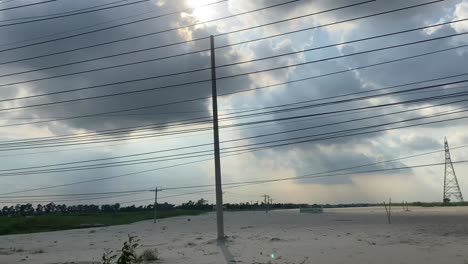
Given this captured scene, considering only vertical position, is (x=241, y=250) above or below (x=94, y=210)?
below

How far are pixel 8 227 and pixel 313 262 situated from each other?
271 ft

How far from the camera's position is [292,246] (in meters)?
32.2

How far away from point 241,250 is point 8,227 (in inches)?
2973

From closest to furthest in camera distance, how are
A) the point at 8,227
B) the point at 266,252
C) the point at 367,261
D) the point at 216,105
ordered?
the point at 367,261 → the point at 266,252 → the point at 216,105 → the point at 8,227

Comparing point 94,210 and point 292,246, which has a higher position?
point 94,210

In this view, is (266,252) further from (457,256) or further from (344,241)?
(457,256)

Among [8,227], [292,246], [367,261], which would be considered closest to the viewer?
[367,261]

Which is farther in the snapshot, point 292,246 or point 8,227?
point 8,227

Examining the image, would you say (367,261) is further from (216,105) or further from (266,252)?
(216,105)

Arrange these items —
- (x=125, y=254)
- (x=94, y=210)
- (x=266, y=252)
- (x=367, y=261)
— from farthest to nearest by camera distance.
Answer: (x=94, y=210)
(x=266, y=252)
(x=367, y=261)
(x=125, y=254)

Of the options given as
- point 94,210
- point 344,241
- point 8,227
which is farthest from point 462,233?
point 94,210

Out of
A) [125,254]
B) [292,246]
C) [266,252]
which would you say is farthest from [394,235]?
[125,254]

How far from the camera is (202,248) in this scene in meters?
33.4

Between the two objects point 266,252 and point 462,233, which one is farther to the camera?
point 462,233
